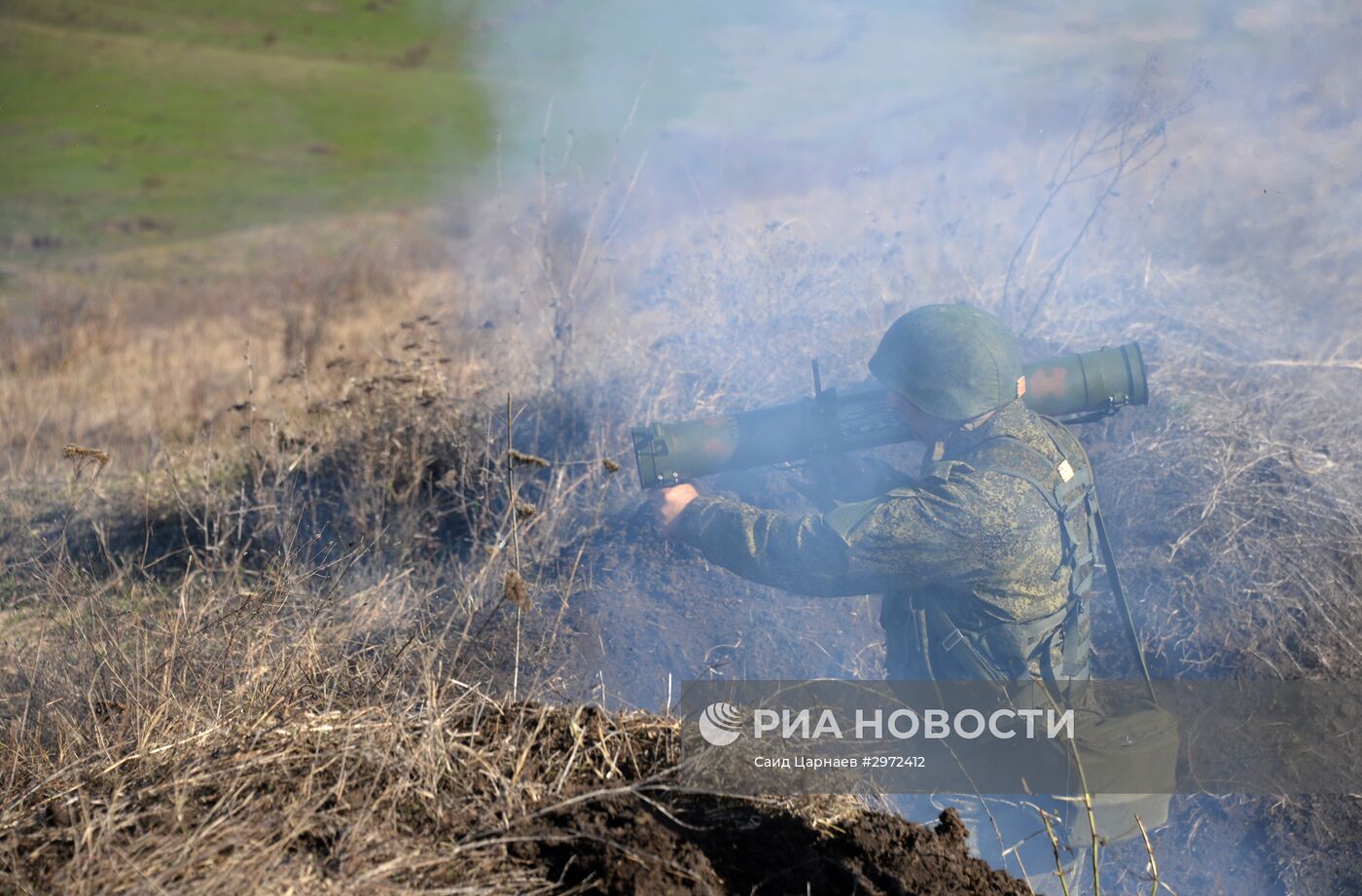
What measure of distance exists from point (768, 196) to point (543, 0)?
205cm

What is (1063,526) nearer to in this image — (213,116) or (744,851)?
(744,851)

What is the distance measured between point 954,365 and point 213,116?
2322cm

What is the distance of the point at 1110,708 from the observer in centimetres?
379

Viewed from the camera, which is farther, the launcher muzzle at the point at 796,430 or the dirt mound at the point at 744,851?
the launcher muzzle at the point at 796,430

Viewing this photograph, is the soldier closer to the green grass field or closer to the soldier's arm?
the soldier's arm

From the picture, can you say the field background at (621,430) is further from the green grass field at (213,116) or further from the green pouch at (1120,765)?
the green grass field at (213,116)

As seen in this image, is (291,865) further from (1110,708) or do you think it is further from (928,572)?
(1110,708)

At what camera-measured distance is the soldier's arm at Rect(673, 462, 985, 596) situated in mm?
2988

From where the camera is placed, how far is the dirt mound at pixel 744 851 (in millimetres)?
2213

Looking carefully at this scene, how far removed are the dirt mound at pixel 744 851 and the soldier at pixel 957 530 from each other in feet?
2.29

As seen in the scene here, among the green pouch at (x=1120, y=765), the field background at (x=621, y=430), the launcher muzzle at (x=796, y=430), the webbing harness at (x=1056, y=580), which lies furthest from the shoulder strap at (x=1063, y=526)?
the field background at (x=621, y=430)

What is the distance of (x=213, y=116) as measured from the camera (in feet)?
73.6

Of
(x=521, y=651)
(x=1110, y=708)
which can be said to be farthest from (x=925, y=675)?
(x=521, y=651)

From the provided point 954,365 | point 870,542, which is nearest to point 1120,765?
point 870,542
